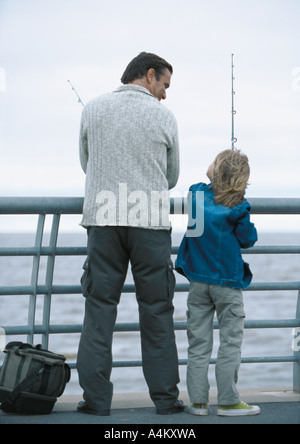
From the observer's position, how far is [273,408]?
4.16 meters

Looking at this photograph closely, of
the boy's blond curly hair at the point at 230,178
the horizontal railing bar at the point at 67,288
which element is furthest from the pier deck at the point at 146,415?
the boy's blond curly hair at the point at 230,178

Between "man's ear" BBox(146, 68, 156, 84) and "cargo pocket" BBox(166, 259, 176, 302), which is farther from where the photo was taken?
"man's ear" BBox(146, 68, 156, 84)

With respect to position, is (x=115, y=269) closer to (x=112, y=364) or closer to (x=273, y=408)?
(x=112, y=364)

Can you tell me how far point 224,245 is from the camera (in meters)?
3.95

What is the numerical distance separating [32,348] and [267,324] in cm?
133

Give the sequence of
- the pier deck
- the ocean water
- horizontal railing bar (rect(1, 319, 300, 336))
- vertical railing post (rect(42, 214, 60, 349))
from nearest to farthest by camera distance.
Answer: the pier deck
horizontal railing bar (rect(1, 319, 300, 336))
vertical railing post (rect(42, 214, 60, 349))
the ocean water

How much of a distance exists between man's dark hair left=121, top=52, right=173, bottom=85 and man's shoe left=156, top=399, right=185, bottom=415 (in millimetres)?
1666

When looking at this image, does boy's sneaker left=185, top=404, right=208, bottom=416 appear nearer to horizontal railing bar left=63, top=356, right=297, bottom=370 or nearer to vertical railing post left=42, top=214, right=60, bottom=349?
horizontal railing bar left=63, top=356, right=297, bottom=370

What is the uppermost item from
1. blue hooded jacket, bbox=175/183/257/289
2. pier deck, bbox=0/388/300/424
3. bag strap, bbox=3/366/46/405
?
blue hooded jacket, bbox=175/183/257/289

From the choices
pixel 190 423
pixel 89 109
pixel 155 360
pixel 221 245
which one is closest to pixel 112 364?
pixel 155 360

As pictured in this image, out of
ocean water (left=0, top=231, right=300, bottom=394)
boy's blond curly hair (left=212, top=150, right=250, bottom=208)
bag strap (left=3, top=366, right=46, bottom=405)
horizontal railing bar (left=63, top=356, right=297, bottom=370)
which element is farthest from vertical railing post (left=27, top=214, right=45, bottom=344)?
boy's blond curly hair (left=212, top=150, right=250, bottom=208)

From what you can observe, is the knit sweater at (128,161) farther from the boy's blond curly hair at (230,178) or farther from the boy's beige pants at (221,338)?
the boy's beige pants at (221,338)

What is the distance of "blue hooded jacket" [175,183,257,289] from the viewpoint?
3.93 m

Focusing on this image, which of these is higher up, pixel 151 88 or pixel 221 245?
pixel 151 88
